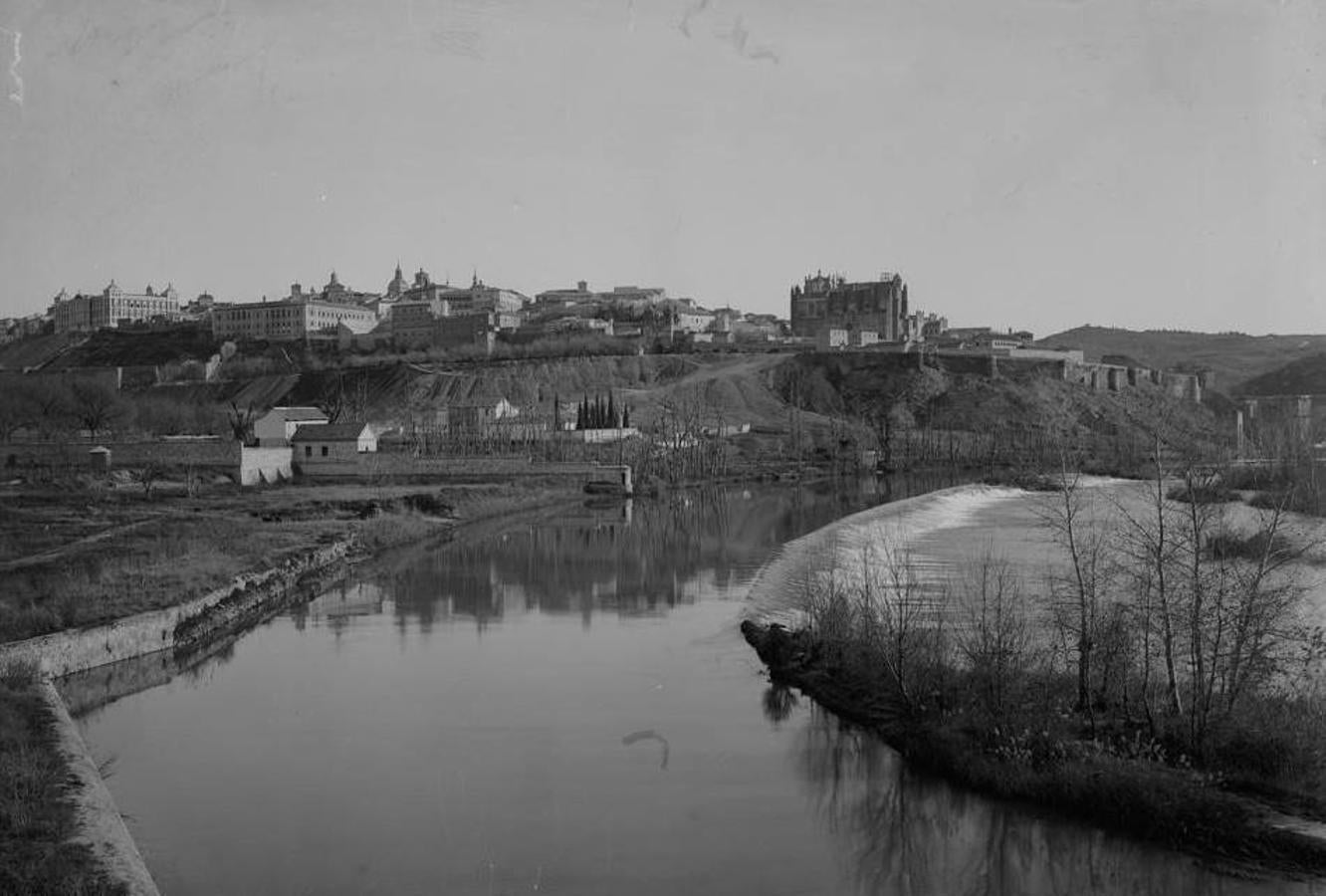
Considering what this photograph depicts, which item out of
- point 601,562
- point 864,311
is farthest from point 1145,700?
point 864,311

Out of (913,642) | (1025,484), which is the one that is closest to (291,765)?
(913,642)

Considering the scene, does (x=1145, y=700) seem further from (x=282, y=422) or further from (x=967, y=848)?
(x=282, y=422)

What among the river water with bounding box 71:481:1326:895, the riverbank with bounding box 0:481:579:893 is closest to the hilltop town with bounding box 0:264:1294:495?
the riverbank with bounding box 0:481:579:893

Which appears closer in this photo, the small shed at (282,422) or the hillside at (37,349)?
the small shed at (282,422)

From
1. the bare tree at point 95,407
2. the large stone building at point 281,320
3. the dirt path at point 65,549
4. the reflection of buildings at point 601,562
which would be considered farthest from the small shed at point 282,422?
the large stone building at point 281,320

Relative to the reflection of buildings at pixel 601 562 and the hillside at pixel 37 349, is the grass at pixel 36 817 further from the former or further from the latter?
the hillside at pixel 37 349

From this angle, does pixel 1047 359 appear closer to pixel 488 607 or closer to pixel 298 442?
pixel 298 442
